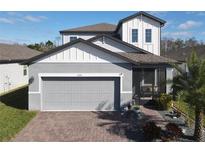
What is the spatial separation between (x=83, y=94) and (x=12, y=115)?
4.67 m

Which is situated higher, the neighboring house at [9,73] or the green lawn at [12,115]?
the neighboring house at [9,73]

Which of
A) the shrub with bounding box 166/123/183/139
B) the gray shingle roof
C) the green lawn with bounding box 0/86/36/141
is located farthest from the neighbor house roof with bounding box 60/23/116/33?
the shrub with bounding box 166/123/183/139

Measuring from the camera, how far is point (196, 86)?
12.2 metres

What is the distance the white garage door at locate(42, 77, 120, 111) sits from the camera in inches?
748

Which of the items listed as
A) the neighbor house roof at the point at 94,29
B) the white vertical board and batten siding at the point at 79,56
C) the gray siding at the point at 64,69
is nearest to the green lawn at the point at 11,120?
the gray siding at the point at 64,69

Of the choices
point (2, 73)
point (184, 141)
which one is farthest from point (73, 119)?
point (2, 73)

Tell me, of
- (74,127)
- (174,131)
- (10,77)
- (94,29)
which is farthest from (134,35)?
(174,131)

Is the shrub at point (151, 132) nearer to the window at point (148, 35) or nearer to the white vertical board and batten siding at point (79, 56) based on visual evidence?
the white vertical board and batten siding at point (79, 56)

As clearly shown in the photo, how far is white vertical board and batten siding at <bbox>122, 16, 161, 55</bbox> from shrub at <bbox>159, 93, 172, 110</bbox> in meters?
6.50

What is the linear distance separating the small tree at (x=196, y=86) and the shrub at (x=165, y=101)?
6.40 m

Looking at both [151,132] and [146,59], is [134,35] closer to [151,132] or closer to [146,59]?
[146,59]

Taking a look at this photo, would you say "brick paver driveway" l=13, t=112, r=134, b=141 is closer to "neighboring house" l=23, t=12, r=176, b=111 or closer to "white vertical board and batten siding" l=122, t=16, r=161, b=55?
"neighboring house" l=23, t=12, r=176, b=111

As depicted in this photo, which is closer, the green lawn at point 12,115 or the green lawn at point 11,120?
the green lawn at point 11,120

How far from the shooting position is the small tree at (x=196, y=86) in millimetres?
12094
